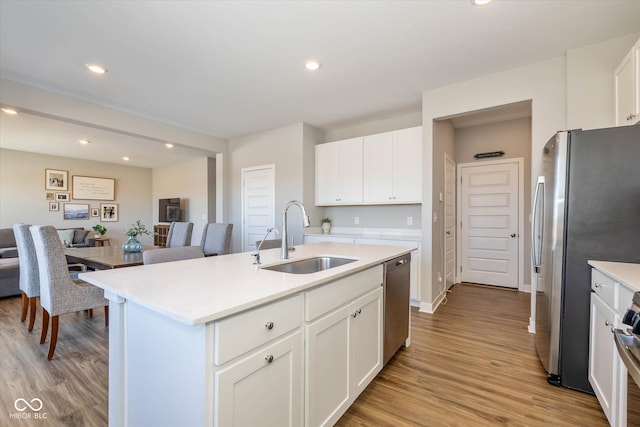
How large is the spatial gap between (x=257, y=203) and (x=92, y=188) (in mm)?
5345

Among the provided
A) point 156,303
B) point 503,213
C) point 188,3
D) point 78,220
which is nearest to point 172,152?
point 78,220

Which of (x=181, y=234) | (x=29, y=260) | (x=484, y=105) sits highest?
(x=484, y=105)

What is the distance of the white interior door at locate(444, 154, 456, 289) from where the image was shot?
4.07m

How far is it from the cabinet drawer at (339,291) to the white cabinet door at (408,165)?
2037 mm

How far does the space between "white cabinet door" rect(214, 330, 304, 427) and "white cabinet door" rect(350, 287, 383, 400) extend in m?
0.51

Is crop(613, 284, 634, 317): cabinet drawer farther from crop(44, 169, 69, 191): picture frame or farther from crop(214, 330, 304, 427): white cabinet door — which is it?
crop(44, 169, 69, 191): picture frame

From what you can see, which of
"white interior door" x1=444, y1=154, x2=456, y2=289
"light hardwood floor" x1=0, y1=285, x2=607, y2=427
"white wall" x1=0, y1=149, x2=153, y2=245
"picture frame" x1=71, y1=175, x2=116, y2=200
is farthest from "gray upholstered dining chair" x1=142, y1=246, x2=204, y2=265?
"picture frame" x1=71, y1=175, x2=116, y2=200

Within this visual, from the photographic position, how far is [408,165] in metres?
3.78

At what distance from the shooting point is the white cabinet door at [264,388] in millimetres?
959

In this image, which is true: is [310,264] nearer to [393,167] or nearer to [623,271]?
[623,271]

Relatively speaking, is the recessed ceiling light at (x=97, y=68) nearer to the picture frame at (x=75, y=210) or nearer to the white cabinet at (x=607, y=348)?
the white cabinet at (x=607, y=348)

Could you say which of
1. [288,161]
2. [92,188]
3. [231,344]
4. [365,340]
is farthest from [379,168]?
[92,188]

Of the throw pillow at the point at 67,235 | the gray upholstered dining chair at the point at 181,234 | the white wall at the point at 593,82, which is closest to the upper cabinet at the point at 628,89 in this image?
the white wall at the point at 593,82

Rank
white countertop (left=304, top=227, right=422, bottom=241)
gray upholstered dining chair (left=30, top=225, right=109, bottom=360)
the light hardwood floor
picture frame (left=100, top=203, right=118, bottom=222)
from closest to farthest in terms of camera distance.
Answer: the light hardwood floor → gray upholstered dining chair (left=30, top=225, right=109, bottom=360) → white countertop (left=304, top=227, right=422, bottom=241) → picture frame (left=100, top=203, right=118, bottom=222)
